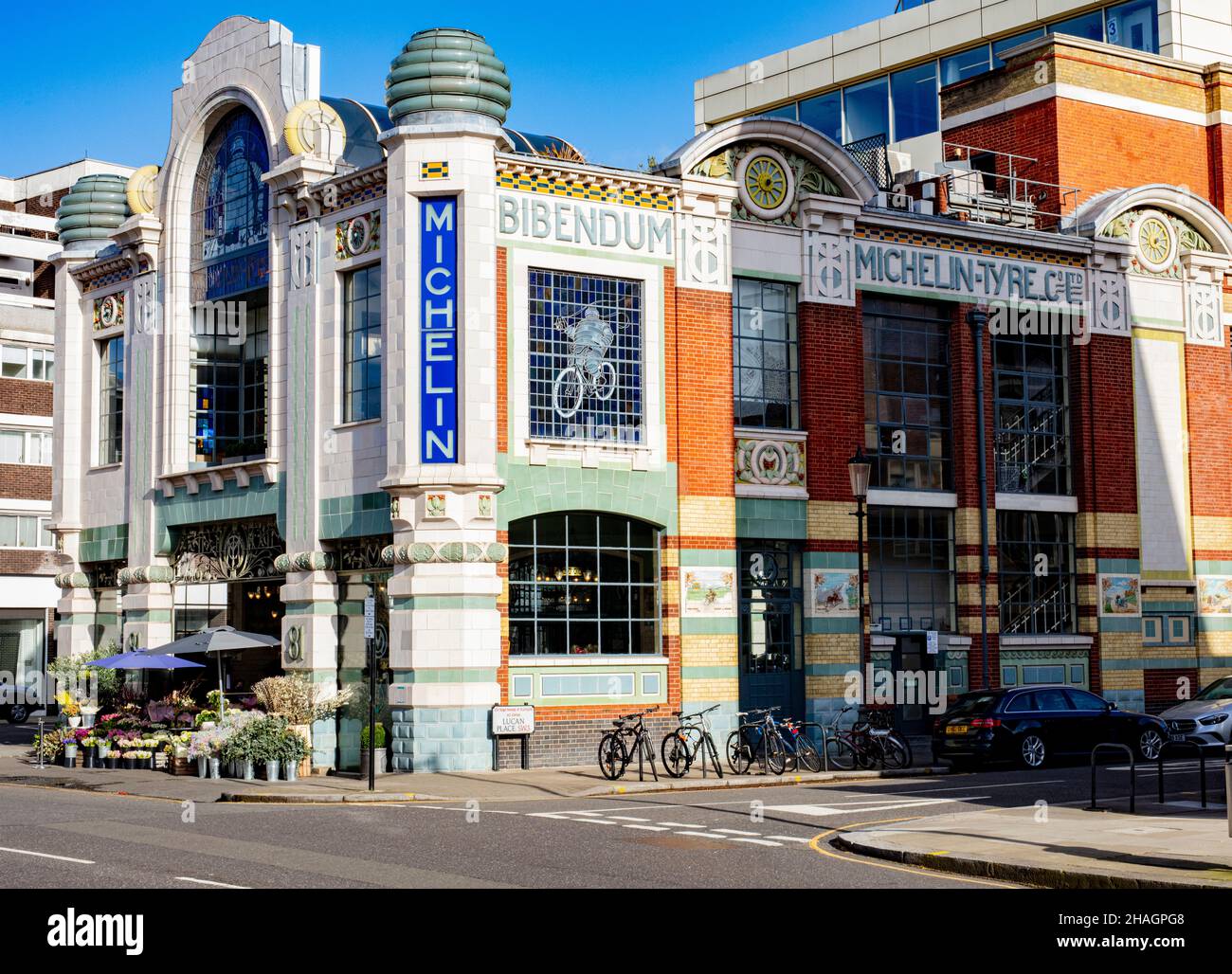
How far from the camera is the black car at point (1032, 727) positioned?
2800cm

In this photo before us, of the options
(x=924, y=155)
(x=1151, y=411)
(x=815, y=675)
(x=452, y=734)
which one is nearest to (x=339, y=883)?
(x=452, y=734)

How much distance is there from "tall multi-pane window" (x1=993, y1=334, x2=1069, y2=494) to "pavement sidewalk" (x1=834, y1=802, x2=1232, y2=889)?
16818 mm

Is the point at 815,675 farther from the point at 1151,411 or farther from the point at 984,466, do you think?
the point at 1151,411

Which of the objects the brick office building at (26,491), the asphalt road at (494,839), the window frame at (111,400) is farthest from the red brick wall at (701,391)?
the brick office building at (26,491)

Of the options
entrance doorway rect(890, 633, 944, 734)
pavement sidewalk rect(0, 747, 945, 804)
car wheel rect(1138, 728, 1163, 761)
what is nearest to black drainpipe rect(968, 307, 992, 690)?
entrance doorway rect(890, 633, 944, 734)

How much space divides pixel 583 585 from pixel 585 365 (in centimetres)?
412

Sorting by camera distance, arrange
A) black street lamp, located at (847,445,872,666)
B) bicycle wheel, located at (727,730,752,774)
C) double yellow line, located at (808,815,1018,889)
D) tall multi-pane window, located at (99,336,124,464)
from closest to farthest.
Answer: double yellow line, located at (808,815,1018,889)
bicycle wheel, located at (727,730,752,774)
black street lamp, located at (847,445,872,666)
tall multi-pane window, located at (99,336,124,464)

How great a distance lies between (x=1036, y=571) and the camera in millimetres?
36250

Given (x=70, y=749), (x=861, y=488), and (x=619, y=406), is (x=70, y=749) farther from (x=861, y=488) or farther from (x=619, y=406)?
(x=861, y=488)

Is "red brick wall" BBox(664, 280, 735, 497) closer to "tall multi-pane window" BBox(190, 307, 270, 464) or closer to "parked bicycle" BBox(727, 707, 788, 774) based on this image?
"parked bicycle" BBox(727, 707, 788, 774)

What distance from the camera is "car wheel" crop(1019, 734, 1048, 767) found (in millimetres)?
28078

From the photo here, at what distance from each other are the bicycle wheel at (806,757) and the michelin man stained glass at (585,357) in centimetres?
652

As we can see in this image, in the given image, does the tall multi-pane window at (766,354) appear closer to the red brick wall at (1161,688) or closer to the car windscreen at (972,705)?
the car windscreen at (972,705)

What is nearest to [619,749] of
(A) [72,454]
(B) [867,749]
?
(B) [867,749]
